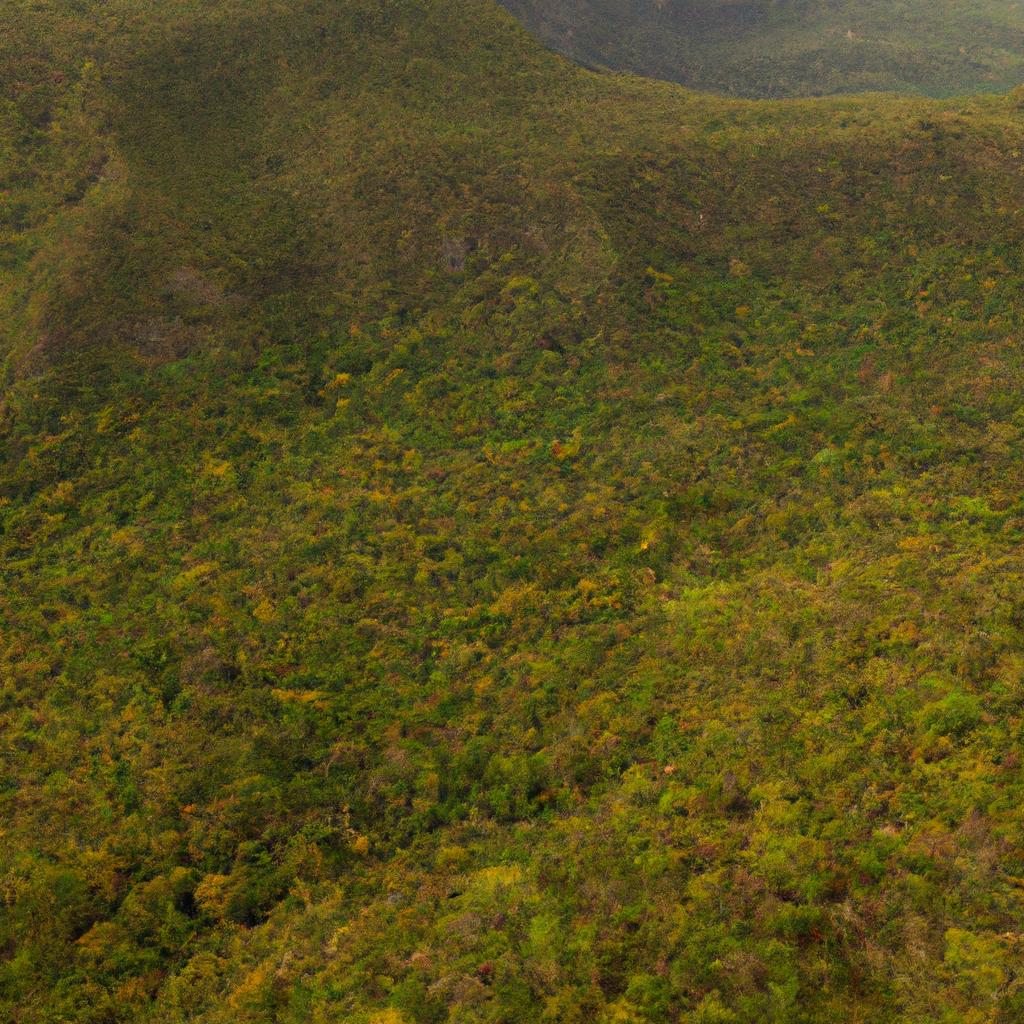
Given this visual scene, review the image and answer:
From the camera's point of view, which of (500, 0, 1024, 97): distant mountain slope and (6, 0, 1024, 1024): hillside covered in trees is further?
(500, 0, 1024, 97): distant mountain slope

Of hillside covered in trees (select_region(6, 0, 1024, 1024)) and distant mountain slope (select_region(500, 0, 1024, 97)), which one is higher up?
distant mountain slope (select_region(500, 0, 1024, 97))

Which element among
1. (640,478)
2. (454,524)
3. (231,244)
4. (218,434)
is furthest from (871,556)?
(231,244)

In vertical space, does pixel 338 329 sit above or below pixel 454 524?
above

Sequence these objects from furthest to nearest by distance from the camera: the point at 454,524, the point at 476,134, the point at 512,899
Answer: the point at 476,134
the point at 454,524
the point at 512,899

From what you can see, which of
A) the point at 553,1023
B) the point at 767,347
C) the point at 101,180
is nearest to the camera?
the point at 553,1023

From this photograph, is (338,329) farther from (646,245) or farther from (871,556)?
(871,556)
